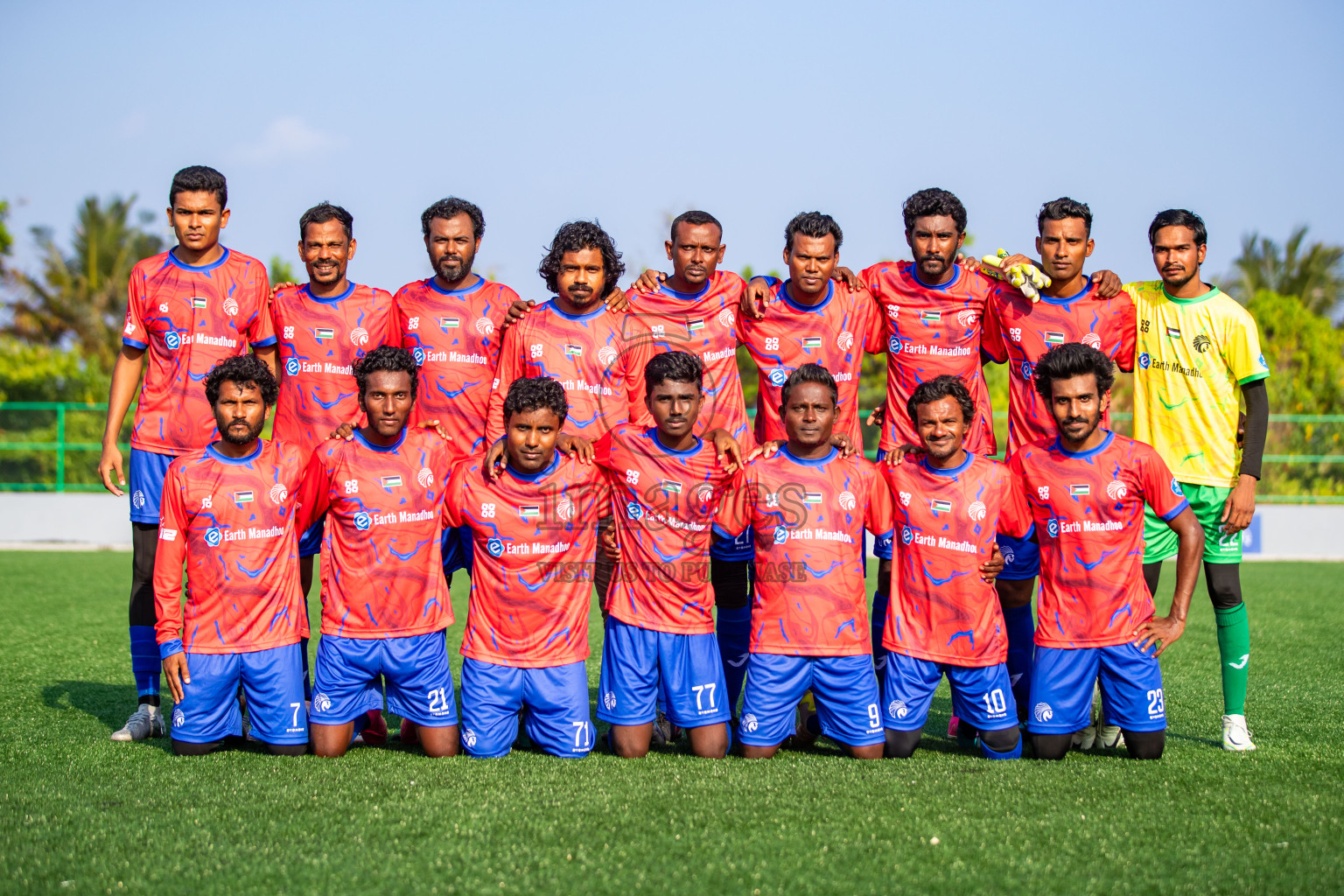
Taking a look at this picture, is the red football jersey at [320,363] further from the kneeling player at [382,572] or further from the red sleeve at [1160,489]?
the red sleeve at [1160,489]

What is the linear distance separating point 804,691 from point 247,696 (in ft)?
8.52

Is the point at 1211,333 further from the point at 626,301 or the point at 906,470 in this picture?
the point at 626,301

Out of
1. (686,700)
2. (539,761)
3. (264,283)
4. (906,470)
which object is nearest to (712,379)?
(906,470)

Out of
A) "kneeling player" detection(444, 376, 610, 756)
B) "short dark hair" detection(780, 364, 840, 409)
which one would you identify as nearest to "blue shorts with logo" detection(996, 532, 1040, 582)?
Result: "short dark hair" detection(780, 364, 840, 409)

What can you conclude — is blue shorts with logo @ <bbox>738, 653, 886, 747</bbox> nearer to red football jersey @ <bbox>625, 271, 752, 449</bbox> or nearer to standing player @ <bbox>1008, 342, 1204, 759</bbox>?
standing player @ <bbox>1008, 342, 1204, 759</bbox>

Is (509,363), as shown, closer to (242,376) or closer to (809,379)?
(242,376)

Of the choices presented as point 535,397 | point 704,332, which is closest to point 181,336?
point 535,397

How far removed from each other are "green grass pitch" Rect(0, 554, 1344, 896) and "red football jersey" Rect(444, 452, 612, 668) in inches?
20.4

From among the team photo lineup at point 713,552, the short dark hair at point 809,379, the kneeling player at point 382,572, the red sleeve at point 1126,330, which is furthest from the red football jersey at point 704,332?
the red sleeve at point 1126,330

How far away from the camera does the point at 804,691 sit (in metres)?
4.89

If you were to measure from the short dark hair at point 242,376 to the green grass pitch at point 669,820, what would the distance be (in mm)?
1683

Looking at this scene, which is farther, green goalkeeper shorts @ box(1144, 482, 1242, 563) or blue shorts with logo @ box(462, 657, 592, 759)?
green goalkeeper shorts @ box(1144, 482, 1242, 563)

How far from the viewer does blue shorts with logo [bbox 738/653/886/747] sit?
15.9 feet

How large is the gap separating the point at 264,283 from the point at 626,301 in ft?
6.44
